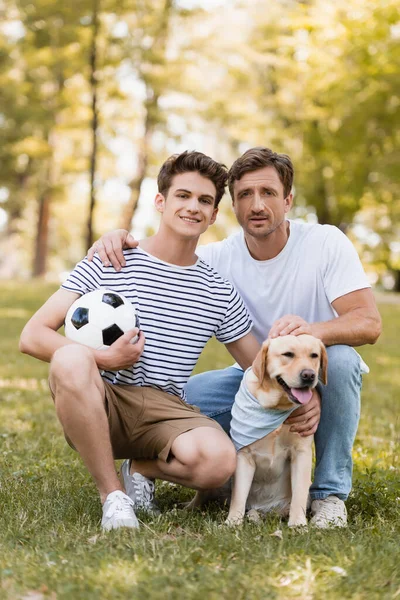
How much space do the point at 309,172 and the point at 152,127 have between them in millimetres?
4865

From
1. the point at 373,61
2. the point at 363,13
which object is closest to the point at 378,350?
the point at 373,61

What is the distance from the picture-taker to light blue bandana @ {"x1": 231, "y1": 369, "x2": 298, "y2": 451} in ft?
12.1

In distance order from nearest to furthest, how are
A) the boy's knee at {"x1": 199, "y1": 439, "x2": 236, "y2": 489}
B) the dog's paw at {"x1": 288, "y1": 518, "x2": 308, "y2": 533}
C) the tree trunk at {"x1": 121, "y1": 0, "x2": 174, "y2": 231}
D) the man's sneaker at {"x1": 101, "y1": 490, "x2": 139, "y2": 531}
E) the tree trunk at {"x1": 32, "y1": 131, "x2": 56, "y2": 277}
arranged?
1. the man's sneaker at {"x1": 101, "y1": 490, "x2": 139, "y2": 531}
2. the dog's paw at {"x1": 288, "y1": 518, "x2": 308, "y2": 533}
3. the boy's knee at {"x1": 199, "y1": 439, "x2": 236, "y2": 489}
4. the tree trunk at {"x1": 121, "y1": 0, "x2": 174, "y2": 231}
5. the tree trunk at {"x1": 32, "y1": 131, "x2": 56, "y2": 277}

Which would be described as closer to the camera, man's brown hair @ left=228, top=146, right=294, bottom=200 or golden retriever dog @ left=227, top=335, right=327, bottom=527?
golden retriever dog @ left=227, top=335, right=327, bottom=527

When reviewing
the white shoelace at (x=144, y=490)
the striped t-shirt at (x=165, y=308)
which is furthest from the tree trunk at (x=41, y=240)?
the white shoelace at (x=144, y=490)

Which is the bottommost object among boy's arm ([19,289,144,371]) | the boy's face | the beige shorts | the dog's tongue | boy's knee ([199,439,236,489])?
boy's knee ([199,439,236,489])

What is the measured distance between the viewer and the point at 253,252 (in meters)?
4.37

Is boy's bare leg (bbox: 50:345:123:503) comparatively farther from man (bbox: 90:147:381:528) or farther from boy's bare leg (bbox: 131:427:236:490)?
man (bbox: 90:147:381:528)

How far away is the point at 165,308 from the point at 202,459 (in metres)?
0.82

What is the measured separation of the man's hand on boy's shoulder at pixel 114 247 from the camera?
3932mm

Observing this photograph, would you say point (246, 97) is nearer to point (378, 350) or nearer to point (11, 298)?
point (11, 298)

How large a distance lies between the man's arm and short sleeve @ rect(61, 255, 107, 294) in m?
0.94

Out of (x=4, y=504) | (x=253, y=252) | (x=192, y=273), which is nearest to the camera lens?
(x=4, y=504)

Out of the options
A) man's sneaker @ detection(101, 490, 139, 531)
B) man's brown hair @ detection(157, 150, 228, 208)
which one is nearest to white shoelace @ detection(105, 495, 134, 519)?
man's sneaker @ detection(101, 490, 139, 531)
